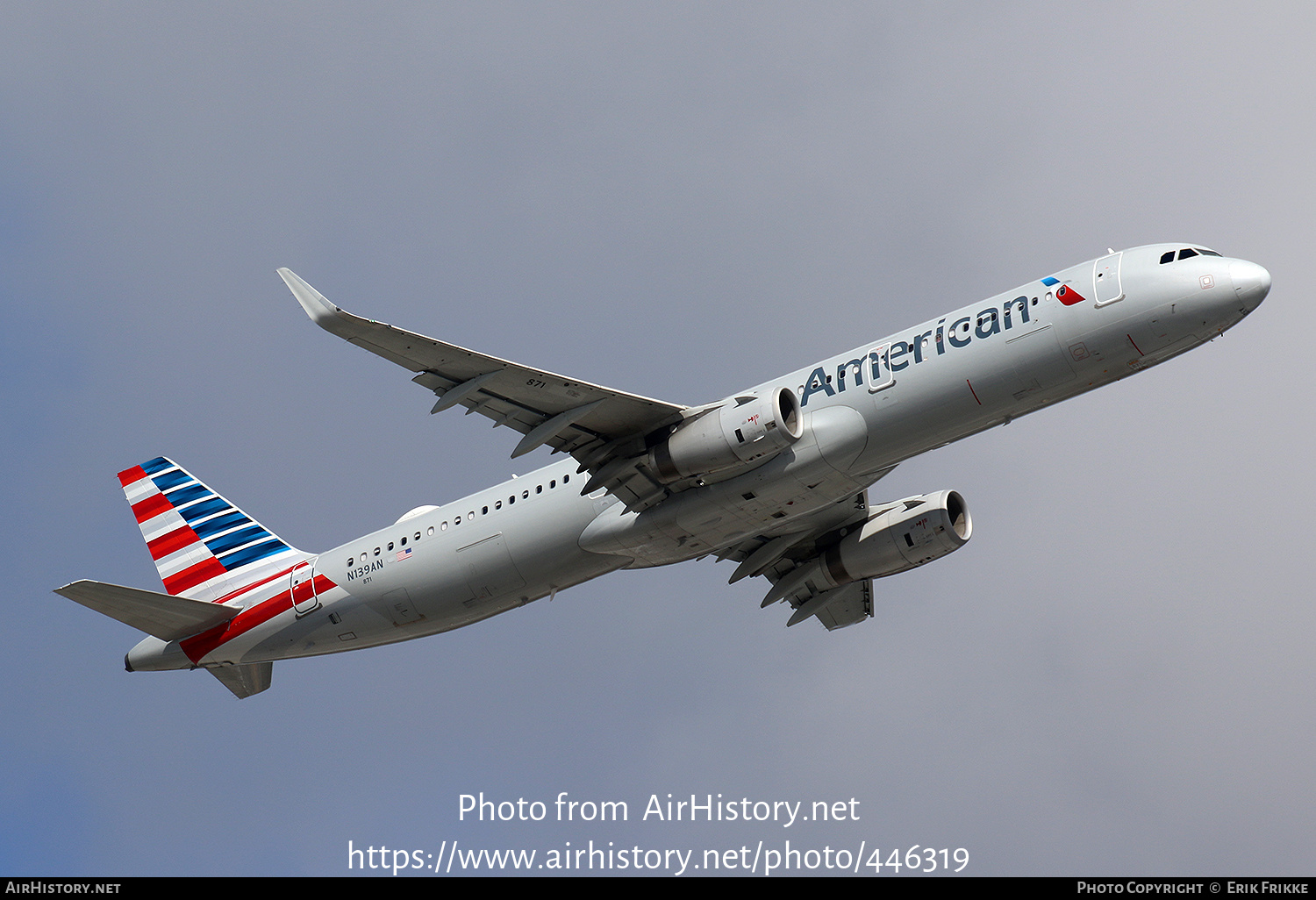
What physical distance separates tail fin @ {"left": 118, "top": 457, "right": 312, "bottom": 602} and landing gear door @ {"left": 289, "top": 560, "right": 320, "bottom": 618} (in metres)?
0.93

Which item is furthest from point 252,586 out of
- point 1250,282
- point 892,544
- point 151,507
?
point 1250,282

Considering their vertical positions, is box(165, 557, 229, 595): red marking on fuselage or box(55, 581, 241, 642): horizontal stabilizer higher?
box(165, 557, 229, 595): red marking on fuselage

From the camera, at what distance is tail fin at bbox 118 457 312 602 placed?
43250 mm

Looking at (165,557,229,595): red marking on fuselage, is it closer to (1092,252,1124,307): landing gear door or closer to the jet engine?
the jet engine

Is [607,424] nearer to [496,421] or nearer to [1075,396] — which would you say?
[496,421]

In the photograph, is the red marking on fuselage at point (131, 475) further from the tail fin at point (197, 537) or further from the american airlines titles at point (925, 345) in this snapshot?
the american airlines titles at point (925, 345)

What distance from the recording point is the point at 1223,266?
33.2 m

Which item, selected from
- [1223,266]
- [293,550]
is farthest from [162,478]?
[1223,266]

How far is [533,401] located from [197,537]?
15.9m

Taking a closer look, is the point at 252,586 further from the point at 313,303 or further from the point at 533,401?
the point at 313,303

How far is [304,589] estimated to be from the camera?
4100 centimetres

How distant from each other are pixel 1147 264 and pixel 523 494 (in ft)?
58.2

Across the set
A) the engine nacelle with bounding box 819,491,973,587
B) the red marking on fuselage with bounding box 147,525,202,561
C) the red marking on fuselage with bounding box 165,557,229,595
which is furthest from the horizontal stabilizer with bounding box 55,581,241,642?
the engine nacelle with bounding box 819,491,973,587
